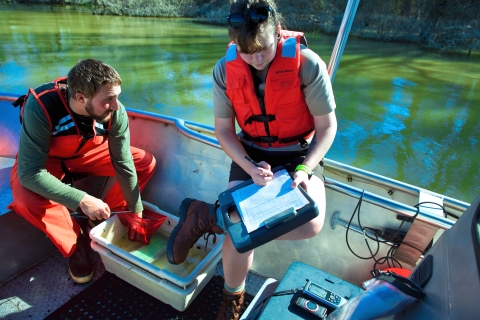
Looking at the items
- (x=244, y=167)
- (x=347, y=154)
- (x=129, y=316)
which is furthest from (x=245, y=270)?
(x=347, y=154)

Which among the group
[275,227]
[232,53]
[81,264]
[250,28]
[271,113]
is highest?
[250,28]

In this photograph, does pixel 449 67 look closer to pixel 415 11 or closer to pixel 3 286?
pixel 415 11

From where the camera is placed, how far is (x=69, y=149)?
163cm

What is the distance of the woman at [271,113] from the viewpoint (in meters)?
1.23

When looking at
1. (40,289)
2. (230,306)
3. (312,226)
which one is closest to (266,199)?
(312,226)

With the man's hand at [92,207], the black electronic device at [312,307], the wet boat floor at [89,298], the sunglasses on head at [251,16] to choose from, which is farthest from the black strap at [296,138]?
the man's hand at [92,207]

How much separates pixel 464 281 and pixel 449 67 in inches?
434

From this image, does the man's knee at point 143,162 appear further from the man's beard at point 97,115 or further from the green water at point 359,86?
the green water at point 359,86

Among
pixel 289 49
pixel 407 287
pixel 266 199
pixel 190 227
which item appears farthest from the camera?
pixel 190 227

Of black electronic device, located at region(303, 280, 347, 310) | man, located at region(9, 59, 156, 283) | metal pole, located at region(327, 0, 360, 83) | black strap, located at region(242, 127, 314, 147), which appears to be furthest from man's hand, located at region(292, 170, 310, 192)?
man, located at region(9, 59, 156, 283)

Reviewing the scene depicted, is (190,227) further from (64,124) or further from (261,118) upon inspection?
(64,124)

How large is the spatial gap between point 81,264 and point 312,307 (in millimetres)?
1199

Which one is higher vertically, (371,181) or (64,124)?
(64,124)

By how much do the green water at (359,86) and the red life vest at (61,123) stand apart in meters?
3.31
